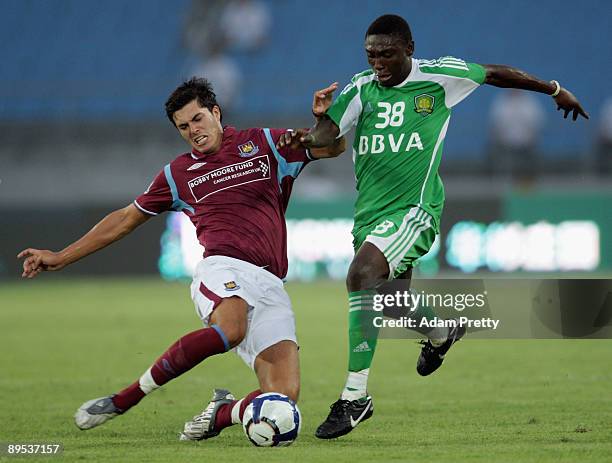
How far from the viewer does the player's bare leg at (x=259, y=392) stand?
5.60 meters

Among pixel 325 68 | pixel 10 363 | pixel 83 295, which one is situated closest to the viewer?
pixel 10 363

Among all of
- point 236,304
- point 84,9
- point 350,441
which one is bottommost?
point 350,441

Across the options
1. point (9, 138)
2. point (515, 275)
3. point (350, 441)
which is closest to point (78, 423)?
point (350, 441)

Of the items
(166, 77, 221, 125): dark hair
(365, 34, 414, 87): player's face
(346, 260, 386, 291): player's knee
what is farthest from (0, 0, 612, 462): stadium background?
(365, 34, 414, 87): player's face

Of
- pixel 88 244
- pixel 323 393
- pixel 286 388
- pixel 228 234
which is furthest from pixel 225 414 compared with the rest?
pixel 323 393

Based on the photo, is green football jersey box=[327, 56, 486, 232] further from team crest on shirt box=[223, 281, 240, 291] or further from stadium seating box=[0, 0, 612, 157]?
stadium seating box=[0, 0, 612, 157]

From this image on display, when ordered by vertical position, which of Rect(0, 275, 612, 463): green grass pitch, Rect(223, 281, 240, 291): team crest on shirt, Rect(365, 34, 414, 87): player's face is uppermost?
Rect(365, 34, 414, 87): player's face

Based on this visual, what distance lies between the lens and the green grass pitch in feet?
17.0

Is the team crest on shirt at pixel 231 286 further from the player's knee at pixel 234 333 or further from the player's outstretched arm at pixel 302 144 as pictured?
the player's outstretched arm at pixel 302 144

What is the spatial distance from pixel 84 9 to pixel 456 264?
34.8 feet

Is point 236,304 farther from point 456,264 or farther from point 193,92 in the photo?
point 456,264

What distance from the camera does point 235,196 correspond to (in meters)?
6.08

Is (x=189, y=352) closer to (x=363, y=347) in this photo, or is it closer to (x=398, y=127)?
(x=363, y=347)

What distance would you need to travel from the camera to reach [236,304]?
571 cm
